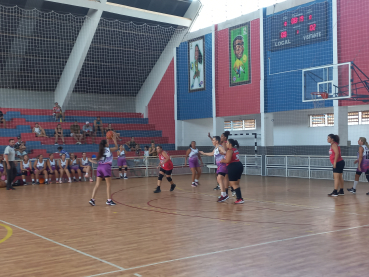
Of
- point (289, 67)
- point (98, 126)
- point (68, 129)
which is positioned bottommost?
point (68, 129)

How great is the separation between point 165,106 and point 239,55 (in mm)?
6826

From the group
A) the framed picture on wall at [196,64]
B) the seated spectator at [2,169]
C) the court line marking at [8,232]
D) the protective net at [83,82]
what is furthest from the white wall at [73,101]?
the court line marking at [8,232]

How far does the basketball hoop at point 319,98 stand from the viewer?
15995 mm

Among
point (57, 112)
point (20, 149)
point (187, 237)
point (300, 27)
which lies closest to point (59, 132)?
point (57, 112)

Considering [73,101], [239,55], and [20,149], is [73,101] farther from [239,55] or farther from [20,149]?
[239,55]

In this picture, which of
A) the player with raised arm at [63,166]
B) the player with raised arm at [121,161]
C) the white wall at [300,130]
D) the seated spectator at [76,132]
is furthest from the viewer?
the seated spectator at [76,132]

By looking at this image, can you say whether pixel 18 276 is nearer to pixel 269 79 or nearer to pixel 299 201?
pixel 299 201

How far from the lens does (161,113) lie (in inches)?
1046

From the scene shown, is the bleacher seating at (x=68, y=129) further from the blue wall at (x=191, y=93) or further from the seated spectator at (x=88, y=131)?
the blue wall at (x=191, y=93)

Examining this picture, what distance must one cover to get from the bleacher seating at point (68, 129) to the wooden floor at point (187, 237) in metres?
10.1

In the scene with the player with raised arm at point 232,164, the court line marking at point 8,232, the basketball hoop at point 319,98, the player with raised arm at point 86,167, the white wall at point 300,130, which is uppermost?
the basketball hoop at point 319,98

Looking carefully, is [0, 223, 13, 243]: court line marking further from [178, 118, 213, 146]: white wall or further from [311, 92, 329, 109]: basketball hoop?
[178, 118, 213, 146]: white wall

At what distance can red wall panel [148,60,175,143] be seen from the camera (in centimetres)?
2580

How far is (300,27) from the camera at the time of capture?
59.4 ft
